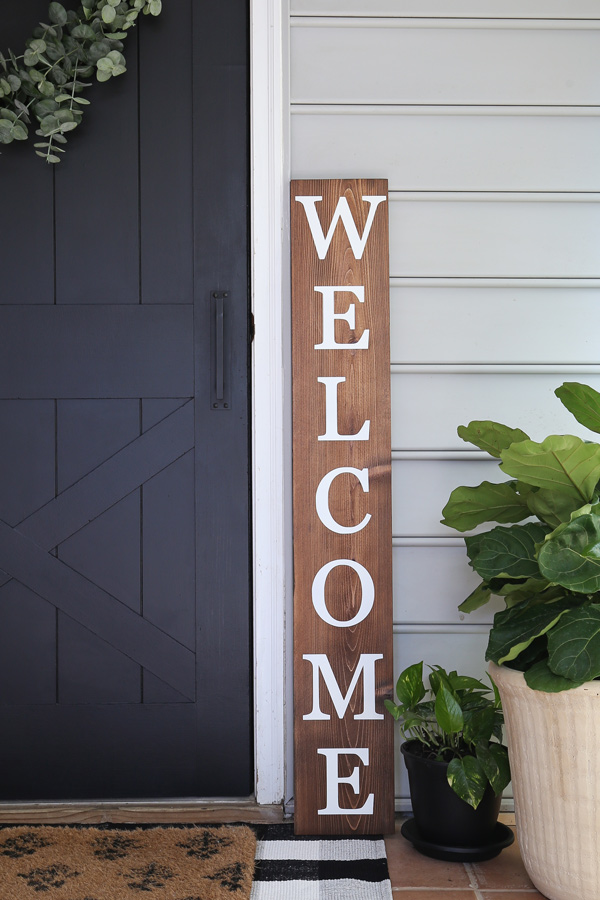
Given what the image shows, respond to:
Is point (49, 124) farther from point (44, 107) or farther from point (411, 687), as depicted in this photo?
point (411, 687)

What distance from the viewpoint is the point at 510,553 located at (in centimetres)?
152

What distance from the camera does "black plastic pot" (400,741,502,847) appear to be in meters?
1.62

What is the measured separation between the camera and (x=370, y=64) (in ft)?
6.28

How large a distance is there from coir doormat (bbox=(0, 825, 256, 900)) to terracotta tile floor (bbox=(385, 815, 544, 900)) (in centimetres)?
33

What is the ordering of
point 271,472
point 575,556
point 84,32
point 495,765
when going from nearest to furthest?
1. point 575,556
2. point 495,765
3. point 84,32
4. point 271,472

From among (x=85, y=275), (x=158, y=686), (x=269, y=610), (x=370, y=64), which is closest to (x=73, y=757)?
(x=158, y=686)

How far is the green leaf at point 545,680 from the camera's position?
4.40 ft

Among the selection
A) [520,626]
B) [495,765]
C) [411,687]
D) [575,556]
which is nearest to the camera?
[575,556]

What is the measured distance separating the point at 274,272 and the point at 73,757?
4.40 ft

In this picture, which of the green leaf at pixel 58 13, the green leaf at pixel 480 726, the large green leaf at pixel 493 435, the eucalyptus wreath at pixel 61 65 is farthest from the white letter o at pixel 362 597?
the green leaf at pixel 58 13

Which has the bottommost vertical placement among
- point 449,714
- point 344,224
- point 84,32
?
point 449,714

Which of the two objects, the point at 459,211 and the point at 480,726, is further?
the point at 459,211

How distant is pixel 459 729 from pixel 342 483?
24.6 inches

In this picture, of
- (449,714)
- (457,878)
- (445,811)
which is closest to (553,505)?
(449,714)
